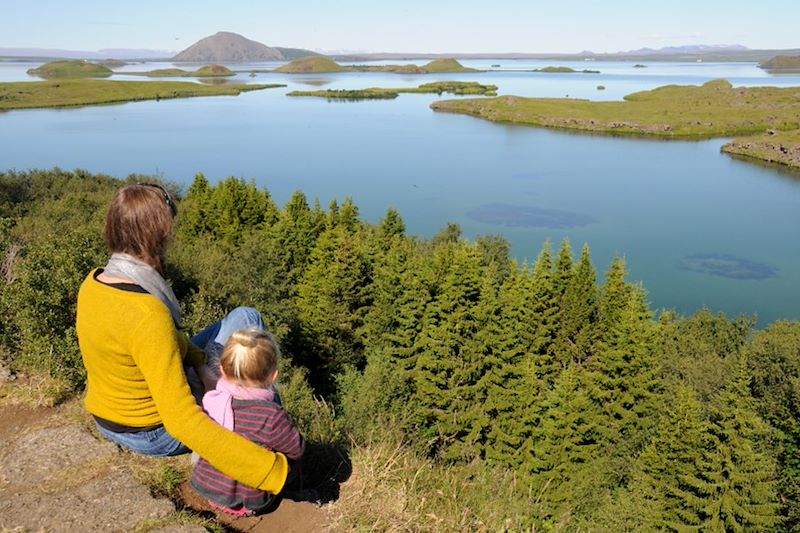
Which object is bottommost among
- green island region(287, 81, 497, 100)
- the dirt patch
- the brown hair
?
the dirt patch

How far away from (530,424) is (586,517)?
3.76m

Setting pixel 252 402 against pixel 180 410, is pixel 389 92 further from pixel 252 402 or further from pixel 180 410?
pixel 180 410

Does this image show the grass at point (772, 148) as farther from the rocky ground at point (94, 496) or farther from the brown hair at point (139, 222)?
the brown hair at point (139, 222)

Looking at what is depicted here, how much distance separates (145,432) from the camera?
10.4 ft

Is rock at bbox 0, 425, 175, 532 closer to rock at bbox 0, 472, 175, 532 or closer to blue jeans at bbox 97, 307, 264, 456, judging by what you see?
rock at bbox 0, 472, 175, 532

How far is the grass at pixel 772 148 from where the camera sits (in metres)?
71.2

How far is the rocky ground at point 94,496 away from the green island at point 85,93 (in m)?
113

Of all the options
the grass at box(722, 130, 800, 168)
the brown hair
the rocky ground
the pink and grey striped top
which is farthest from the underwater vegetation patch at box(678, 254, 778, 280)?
the grass at box(722, 130, 800, 168)

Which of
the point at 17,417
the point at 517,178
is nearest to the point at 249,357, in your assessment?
the point at 17,417

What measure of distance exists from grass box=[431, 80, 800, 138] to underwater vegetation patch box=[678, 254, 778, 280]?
199 feet

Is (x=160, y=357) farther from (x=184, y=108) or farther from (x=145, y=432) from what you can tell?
(x=184, y=108)

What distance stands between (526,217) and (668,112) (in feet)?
246

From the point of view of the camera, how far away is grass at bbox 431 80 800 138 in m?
94.8

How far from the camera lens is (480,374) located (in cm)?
1858
